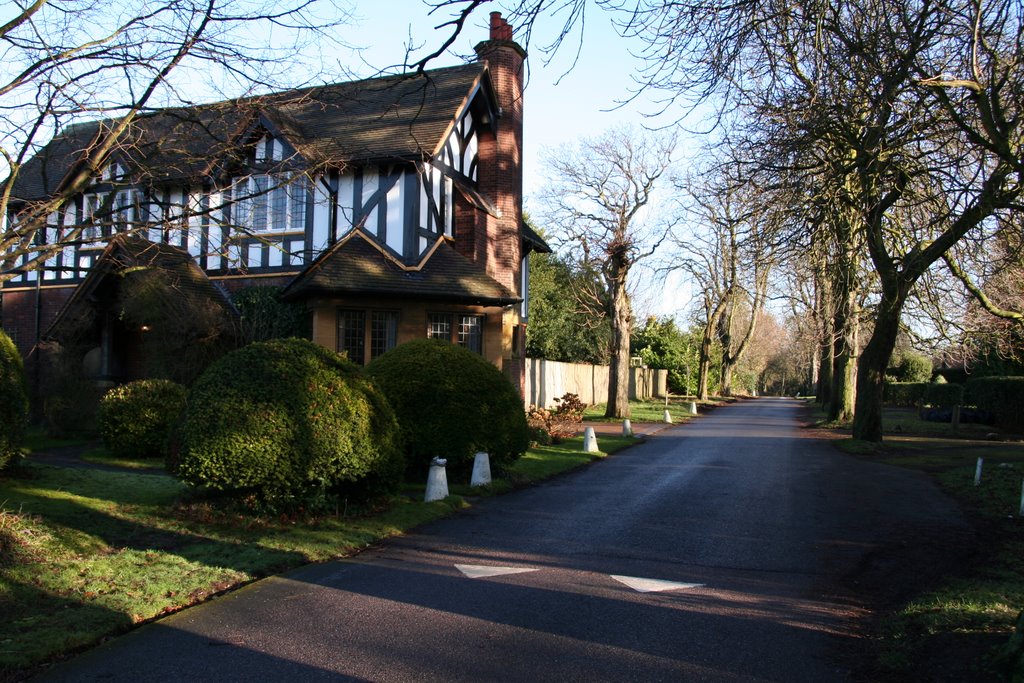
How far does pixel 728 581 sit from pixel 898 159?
28.9ft

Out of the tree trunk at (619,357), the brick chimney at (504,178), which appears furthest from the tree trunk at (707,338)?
the brick chimney at (504,178)

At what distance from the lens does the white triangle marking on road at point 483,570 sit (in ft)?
25.9

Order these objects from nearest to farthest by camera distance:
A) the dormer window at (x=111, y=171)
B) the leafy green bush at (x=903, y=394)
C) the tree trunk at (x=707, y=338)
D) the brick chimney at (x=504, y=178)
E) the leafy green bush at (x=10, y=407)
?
the dormer window at (x=111, y=171)
the leafy green bush at (x=10, y=407)
the brick chimney at (x=504, y=178)
the leafy green bush at (x=903, y=394)
the tree trunk at (x=707, y=338)

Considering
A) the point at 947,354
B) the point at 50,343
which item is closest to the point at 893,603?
the point at 50,343

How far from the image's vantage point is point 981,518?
11.2 meters

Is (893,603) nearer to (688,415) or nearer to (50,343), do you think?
(50,343)

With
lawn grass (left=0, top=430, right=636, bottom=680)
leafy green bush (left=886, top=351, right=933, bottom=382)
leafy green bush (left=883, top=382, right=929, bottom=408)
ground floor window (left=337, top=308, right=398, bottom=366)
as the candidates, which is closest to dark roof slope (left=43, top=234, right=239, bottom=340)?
ground floor window (left=337, top=308, right=398, bottom=366)

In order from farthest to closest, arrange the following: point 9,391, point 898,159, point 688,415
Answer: point 688,415, point 898,159, point 9,391

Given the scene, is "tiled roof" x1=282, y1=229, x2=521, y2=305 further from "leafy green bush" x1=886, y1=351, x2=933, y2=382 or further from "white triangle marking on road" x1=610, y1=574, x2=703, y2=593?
"leafy green bush" x1=886, y1=351, x2=933, y2=382

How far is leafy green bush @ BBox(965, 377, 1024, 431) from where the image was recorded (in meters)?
26.6

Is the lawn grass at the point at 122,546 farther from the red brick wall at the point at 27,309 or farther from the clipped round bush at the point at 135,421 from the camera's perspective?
the red brick wall at the point at 27,309

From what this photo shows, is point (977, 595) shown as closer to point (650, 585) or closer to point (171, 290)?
point (650, 585)

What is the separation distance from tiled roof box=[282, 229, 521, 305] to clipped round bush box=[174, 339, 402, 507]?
8.56 metres

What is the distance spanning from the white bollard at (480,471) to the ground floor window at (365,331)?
24.7ft
